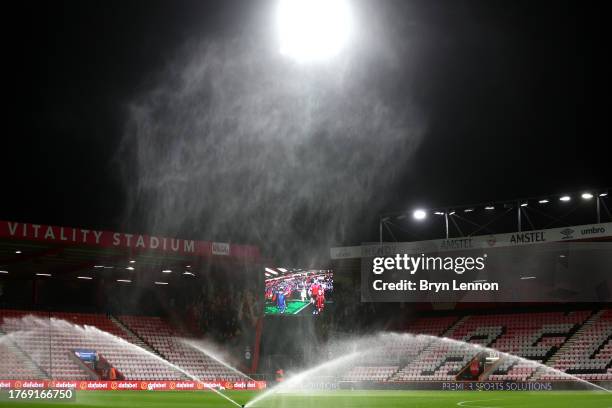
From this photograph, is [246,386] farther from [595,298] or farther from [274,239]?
[595,298]

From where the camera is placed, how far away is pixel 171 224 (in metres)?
56.7

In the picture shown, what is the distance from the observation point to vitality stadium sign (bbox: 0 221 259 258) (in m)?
46.0

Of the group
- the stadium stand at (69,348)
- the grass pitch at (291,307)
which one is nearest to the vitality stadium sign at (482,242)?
the grass pitch at (291,307)

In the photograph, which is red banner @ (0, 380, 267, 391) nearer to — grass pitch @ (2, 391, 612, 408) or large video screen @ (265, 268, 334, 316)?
large video screen @ (265, 268, 334, 316)

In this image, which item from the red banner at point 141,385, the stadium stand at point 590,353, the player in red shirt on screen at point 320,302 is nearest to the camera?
the red banner at point 141,385

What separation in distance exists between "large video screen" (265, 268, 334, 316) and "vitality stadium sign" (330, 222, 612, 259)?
108 inches

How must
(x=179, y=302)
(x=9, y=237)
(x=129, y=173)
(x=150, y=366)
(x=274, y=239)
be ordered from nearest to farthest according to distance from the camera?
1. (x=9, y=237)
2. (x=129, y=173)
3. (x=150, y=366)
4. (x=274, y=239)
5. (x=179, y=302)

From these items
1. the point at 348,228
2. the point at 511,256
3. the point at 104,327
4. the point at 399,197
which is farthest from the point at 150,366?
the point at 511,256

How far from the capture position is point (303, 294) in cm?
5731

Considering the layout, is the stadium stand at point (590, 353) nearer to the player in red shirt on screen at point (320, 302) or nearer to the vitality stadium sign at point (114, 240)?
the player in red shirt on screen at point (320, 302)

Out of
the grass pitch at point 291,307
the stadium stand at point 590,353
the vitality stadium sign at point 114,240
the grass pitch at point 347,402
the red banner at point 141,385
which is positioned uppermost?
the vitality stadium sign at point 114,240

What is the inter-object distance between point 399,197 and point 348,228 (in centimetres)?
578

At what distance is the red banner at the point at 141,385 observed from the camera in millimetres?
43594

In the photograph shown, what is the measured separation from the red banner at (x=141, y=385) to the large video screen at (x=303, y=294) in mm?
5916
